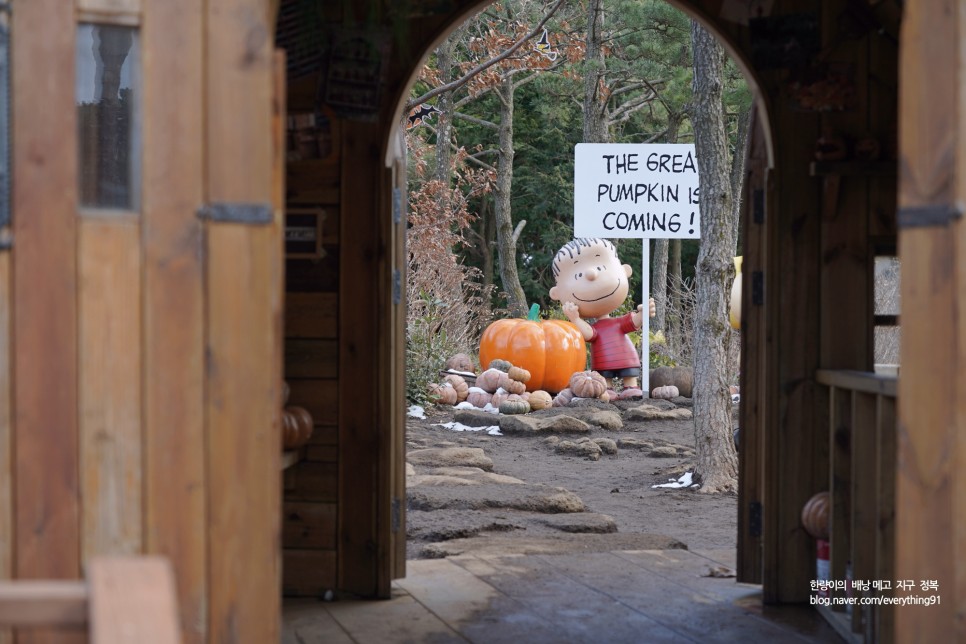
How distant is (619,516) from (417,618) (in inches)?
129

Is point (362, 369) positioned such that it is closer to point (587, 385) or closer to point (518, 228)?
point (587, 385)

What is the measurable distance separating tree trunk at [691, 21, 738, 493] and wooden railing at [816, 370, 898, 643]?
130 inches

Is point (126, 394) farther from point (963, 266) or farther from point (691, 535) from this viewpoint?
point (691, 535)

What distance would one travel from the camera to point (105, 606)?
1.66 meters

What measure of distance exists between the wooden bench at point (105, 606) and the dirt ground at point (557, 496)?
3.98 meters

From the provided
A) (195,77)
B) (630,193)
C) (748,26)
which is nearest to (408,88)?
(748,26)

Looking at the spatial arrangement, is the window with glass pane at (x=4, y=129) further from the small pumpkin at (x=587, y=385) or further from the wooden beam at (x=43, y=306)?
the small pumpkin at (x=587, y=385)

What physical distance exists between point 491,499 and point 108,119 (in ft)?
17.4

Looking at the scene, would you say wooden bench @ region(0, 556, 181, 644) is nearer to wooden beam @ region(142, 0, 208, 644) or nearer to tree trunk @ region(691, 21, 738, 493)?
wooden beam @ region(142, 0, 208, 644)

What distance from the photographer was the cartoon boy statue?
44.7 ft

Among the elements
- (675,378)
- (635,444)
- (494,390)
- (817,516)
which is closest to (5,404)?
(817,516)

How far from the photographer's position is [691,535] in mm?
6672

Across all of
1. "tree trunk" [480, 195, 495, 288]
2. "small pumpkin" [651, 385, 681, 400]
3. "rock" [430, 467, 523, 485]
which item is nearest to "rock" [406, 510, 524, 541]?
"rock" [430, 467, 523, 485]

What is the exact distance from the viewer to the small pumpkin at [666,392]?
13328mm
